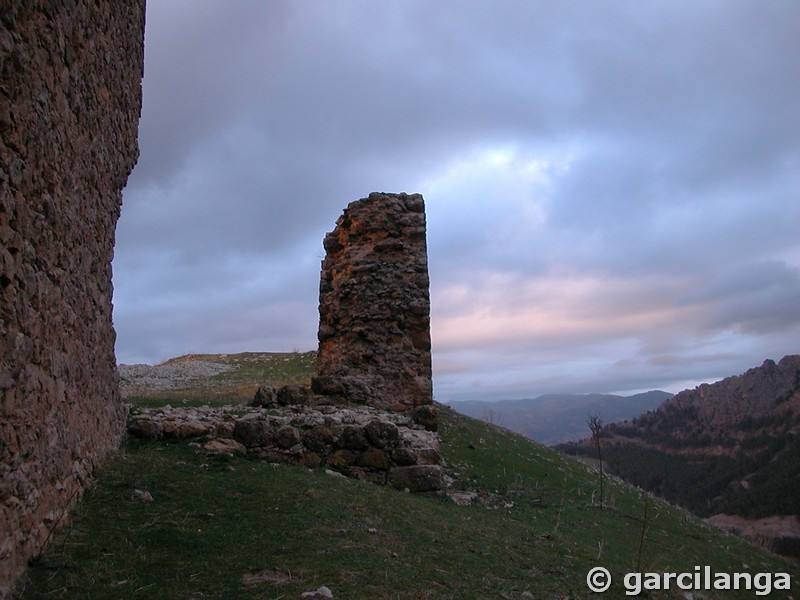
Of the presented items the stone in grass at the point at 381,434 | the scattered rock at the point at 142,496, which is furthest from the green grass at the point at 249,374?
the scattered rock at the point at 142,496

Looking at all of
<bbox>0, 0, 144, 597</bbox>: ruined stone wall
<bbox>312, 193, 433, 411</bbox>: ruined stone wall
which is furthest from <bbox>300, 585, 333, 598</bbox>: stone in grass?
<bbox>312, 193, 433, 411</bbox>: ruined stone wall

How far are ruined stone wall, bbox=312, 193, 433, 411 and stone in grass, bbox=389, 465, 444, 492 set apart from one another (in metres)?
4.47

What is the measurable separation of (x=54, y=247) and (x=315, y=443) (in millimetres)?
5242

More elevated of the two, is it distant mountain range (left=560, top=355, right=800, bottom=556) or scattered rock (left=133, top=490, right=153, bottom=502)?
scattered rock (left=133, top=490, right=153, bottom=502)

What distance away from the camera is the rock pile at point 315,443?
9.12 meters

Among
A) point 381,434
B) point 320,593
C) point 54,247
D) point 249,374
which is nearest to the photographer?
point 320,593

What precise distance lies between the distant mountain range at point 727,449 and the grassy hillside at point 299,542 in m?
22.1

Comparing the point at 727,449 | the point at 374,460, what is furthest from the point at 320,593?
the point at 727,449

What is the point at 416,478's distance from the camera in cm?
927

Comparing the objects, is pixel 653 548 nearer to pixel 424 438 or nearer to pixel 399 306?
pixel 424 438

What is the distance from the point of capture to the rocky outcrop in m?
9.12

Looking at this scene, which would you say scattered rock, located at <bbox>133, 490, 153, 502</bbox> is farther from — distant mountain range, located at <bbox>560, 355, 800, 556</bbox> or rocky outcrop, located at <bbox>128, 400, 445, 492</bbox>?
distant mountain range, located at <bbox>560, 355, 800, 556</bbox>

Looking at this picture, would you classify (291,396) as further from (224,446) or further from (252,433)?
(224,446)

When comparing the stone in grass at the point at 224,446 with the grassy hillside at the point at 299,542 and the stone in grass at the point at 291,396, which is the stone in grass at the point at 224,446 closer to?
the grassy hillside at the point at 299,542
